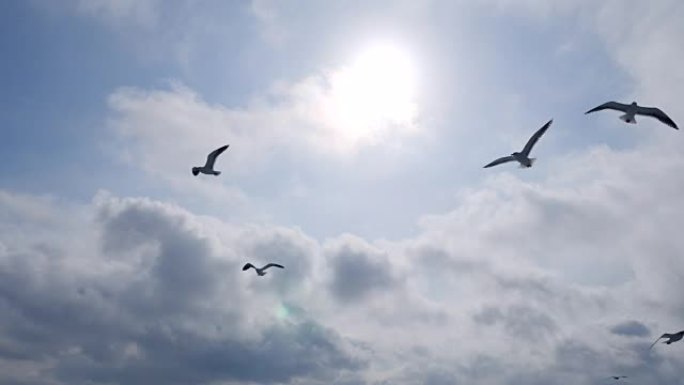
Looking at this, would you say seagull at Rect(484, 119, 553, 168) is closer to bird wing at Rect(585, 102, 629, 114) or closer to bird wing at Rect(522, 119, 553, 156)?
bird wing at Rect(522, 119, 553, 156)

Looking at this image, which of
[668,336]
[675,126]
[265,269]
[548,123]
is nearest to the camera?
[675,126]

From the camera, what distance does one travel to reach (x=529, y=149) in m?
75.8

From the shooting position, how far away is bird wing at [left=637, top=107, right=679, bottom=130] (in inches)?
2522

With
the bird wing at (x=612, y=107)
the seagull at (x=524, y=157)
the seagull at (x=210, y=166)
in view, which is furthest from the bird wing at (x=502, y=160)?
the seagull at (x=210, y=166)

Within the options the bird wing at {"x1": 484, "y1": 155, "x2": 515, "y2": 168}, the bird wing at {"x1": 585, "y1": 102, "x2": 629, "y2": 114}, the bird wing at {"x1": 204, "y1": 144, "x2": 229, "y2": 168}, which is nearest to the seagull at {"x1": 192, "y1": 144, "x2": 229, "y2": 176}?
the bird wing at {"x1": 204, "y1": 144, "x2": 229, "y2": 168}

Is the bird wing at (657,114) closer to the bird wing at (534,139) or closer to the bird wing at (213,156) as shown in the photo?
the bird wing at (534,139)

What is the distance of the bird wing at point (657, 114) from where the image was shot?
210 feet

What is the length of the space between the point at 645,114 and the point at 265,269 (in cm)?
7138

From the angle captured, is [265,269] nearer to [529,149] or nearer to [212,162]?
[212,162]

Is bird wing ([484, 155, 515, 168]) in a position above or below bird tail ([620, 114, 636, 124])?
above

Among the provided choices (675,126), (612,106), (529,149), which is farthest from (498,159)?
(675,126)

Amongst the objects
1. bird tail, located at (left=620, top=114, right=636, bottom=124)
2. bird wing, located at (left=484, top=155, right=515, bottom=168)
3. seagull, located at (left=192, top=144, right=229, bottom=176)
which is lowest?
bird tail, located at (left=620, top=114, right=636, bottom=124)

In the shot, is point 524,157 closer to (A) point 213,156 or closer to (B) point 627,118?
(B) point 627,118

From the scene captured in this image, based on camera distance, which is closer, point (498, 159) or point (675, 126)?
point (675, 126)
